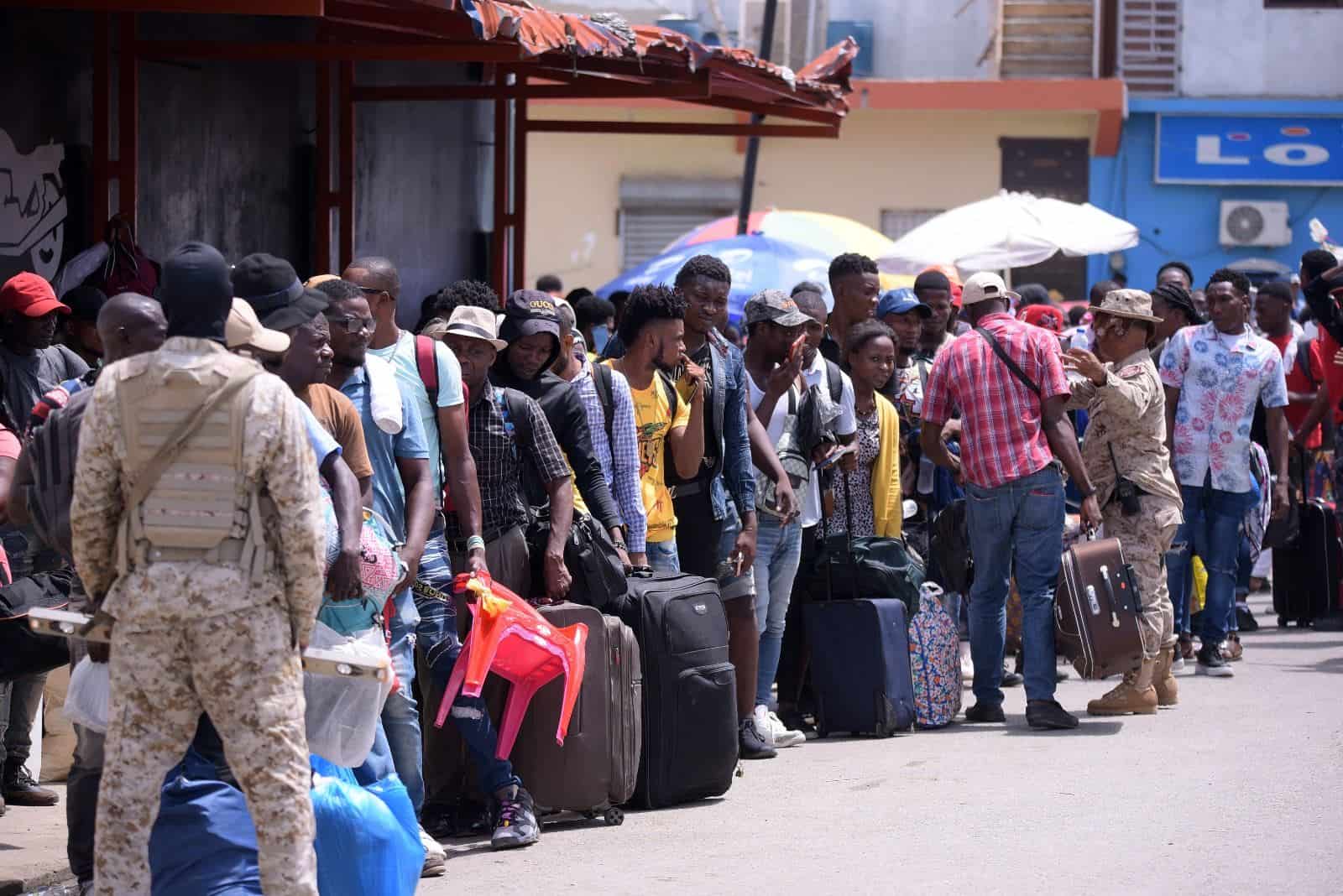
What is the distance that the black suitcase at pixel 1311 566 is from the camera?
1221cm

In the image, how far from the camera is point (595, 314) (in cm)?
1243

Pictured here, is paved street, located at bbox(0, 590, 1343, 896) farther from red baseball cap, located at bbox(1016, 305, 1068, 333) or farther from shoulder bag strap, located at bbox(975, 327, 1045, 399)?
red baseball cap, located at bbox(1016, 305, 1068, 333)

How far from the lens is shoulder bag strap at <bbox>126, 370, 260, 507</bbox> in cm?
451

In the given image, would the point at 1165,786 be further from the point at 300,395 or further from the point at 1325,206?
the point at 1325,206

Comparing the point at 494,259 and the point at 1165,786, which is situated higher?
the point at 494,259

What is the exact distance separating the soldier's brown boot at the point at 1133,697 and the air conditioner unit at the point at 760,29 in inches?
740

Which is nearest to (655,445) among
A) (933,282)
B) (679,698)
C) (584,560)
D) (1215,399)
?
(584,560)

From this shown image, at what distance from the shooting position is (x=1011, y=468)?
8.56 m

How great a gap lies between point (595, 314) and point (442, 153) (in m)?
1.53

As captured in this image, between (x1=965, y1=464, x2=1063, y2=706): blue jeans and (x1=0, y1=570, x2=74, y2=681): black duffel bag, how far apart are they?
14.5 feet

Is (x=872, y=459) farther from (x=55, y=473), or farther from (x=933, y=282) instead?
(x=55, y=473)

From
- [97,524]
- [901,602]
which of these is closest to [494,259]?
[901,602]

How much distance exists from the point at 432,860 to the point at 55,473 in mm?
1879

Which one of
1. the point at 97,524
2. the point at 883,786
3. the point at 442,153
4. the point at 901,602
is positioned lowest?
the point at 883,786
